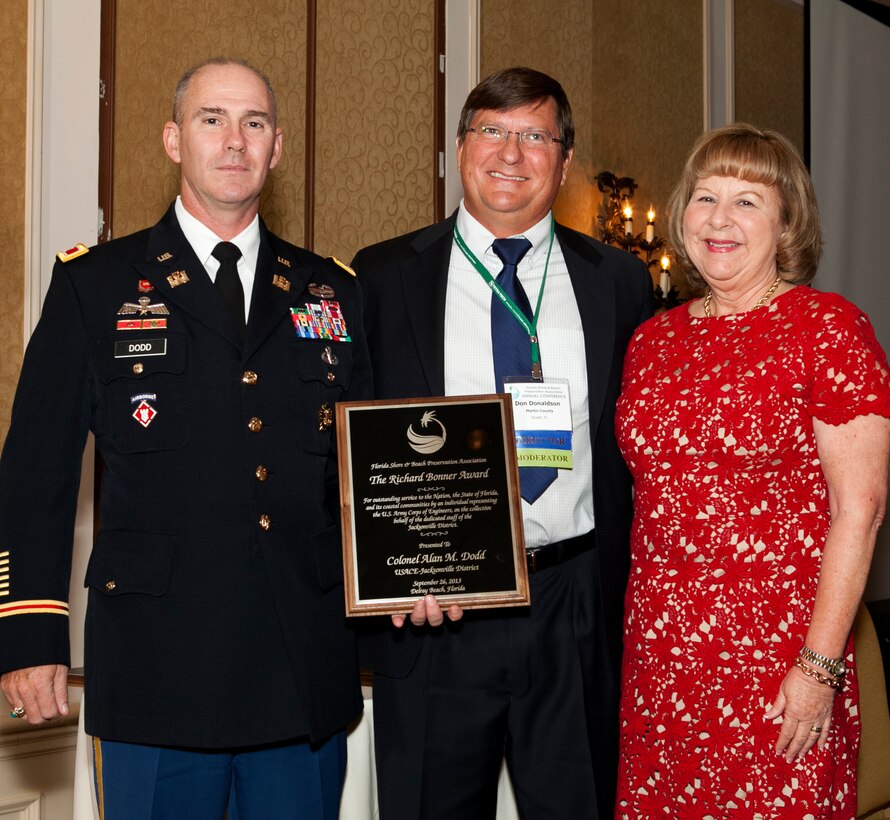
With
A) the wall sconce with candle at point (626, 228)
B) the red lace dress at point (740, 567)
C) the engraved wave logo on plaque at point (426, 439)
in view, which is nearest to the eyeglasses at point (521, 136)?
the red lace dress at point (740, 567)

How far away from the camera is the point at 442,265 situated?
2479 millimetres

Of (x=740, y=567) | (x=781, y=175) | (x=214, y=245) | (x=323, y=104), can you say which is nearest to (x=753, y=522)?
(x=740, y=567)

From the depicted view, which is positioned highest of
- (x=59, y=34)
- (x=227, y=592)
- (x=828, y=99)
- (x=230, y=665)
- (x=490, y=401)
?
(x=828, y=99)

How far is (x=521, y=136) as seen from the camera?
250 cm

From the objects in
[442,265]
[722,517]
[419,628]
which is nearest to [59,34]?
[442,265]

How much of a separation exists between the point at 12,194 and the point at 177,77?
0.75 m

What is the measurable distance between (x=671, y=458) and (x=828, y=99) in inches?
199

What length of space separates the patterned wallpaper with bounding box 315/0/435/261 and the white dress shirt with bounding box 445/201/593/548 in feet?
5.87

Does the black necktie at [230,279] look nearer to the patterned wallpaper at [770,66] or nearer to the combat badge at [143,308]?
the combat badge at [143,308]

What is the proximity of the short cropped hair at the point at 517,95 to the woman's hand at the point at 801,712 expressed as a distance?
1312 mm

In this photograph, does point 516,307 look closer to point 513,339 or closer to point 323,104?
Result: point 513,339

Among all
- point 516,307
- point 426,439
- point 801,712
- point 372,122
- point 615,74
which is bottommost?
point 801,712

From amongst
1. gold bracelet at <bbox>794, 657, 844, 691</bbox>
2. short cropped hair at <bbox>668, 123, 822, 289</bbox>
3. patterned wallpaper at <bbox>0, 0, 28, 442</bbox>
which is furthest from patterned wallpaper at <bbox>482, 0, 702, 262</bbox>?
gold bracelet at <bbox>794, 657, 844, 691</bbox>

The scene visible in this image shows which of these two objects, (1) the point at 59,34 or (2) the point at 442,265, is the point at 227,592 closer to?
(2) the point at 442,265
